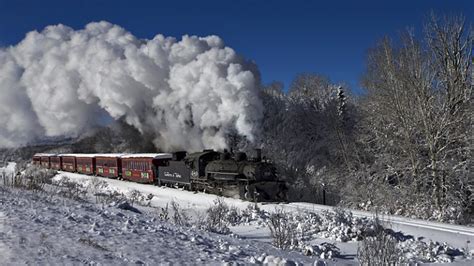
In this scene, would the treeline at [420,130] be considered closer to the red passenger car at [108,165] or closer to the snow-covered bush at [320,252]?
the snow-covered bush at [320,252]

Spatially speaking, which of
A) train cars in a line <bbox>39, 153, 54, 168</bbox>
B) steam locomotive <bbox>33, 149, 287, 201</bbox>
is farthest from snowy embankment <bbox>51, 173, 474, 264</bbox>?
train cars in a line <bbox>39, 153, 54, 168</bbox>

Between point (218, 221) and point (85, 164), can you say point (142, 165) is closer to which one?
point (85, 164)

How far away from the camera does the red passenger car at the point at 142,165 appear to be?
2509 cm

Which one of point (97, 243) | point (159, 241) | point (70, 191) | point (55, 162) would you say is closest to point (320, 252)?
point (159, 241)

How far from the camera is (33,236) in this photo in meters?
4.88

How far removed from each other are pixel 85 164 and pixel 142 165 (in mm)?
11086

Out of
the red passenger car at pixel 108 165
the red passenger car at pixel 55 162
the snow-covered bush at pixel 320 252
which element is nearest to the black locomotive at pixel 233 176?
the red passenger car at pixel 108 165

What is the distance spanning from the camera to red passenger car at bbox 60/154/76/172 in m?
38.3

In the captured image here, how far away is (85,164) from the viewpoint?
117 ft

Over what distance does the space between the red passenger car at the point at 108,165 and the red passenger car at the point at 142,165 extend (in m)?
0.81

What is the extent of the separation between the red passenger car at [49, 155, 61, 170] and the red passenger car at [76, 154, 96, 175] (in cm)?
578

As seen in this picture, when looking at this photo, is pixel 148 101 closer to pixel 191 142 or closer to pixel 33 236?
pixel 191 142

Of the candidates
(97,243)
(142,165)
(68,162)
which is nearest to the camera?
(97,243)

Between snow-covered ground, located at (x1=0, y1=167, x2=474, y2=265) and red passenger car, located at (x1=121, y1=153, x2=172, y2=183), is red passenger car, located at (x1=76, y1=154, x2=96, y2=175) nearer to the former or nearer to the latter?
red passenger car, located at (x1=121, y1=153, x2=172, y2=183)
